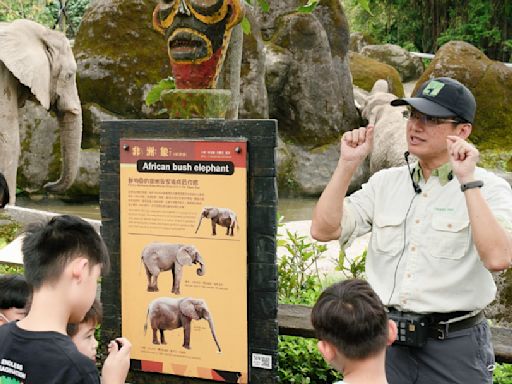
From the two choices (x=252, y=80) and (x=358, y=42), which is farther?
(x=358, y=42)

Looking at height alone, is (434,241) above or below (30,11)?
below

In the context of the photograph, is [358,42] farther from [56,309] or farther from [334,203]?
[56,309]

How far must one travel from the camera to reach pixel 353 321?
7.55 ft

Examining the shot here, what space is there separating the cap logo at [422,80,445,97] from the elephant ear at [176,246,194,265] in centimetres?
129

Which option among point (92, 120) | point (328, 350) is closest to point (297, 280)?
point (328, 350)

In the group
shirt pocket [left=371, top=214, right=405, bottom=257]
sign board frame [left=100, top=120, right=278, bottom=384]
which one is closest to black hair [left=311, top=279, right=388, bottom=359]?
shirt pocket [left=371, top=214, right=405, bottom=257]

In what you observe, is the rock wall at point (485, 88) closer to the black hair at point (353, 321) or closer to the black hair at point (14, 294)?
the black hair at point (14, 294)

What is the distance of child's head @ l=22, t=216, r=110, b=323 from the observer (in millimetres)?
2447

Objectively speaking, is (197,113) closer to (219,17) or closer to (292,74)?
(219,17)

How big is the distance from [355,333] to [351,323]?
33 millimetres

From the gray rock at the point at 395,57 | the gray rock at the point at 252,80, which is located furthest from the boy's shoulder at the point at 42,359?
the gray rock at the point at 395,57

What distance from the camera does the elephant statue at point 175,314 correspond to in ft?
11.5

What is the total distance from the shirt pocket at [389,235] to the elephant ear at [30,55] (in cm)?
583

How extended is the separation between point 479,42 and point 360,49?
615 centimetres
